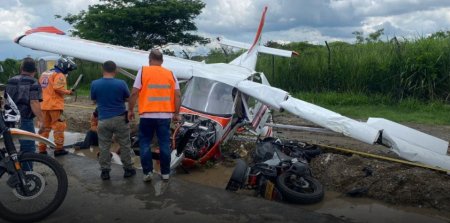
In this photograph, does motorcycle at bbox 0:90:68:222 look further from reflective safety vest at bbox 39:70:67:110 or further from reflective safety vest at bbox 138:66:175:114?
reflective safety vest at bbox 39:70:67:110

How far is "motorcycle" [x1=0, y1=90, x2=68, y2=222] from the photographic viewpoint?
520cm

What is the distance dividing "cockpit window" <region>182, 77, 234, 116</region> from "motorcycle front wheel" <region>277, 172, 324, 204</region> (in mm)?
2175

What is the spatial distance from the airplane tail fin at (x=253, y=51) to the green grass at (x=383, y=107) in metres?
2.95

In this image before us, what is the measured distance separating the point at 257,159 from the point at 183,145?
124cm

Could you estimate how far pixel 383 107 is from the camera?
15.5 meters

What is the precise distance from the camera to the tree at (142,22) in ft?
80.3

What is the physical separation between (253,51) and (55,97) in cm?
654

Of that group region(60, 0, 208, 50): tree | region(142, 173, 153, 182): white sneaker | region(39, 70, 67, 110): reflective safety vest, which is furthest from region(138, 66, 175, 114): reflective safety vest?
region(60, 0, 208, 50): tree

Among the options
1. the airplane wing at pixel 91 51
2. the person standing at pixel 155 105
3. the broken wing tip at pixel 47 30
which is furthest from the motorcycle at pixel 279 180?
the broken wing tip at pixel 47 30

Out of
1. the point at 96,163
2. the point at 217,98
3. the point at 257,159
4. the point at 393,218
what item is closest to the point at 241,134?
the point at 217,98

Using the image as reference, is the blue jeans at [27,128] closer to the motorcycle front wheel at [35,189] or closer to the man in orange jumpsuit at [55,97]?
the man in orange jumpsuit at [55,97]

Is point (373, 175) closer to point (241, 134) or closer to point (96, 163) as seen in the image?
A: point (241, 134)

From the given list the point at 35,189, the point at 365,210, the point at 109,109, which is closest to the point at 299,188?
the point at 365,210

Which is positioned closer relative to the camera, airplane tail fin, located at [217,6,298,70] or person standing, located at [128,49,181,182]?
person standing, located at [128,49,181,182]
